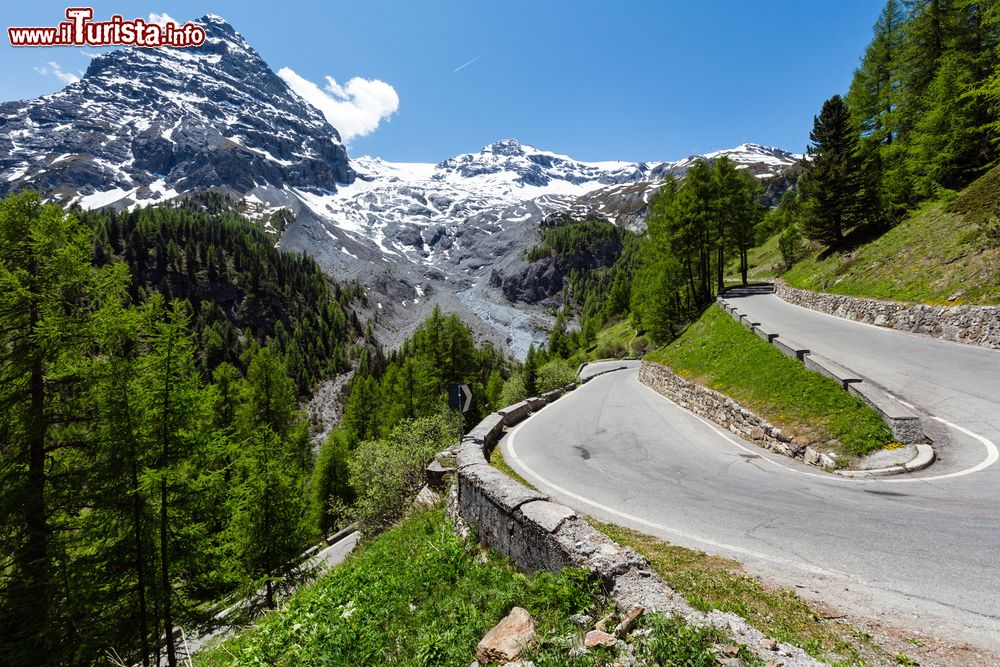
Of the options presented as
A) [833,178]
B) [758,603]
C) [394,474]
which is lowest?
[394,474]

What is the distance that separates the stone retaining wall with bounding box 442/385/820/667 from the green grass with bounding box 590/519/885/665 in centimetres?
44

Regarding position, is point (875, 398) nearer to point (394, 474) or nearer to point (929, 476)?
point (929, 476)

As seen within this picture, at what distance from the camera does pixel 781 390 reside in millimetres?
14219

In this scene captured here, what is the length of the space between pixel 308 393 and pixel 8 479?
128 metres

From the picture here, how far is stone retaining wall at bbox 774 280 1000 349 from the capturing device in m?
15.3

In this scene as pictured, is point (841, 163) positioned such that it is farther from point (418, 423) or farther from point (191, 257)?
point (191, 257)

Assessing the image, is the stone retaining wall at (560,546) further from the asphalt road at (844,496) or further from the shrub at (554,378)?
the shrub at (554,378)

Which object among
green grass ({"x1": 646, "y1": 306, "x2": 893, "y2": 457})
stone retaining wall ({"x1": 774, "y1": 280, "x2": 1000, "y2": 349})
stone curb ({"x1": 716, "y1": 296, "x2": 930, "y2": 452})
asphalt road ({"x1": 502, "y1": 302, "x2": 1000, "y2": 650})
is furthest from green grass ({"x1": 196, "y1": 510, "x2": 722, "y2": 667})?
stone retaining wall ({"x1": 774, "y1": 280, "x2": 1000, "y2": 349})

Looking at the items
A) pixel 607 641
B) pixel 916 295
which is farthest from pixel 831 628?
pixel 916 295

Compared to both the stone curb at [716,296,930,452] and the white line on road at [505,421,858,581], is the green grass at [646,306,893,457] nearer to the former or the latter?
the stone curb at [716,296,930,452]

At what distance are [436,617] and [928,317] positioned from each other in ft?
75.7

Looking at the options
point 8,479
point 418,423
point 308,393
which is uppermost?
point 8,479

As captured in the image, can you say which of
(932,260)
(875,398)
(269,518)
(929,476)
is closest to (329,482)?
(269,518)

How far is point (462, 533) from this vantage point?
9766 millimetres
